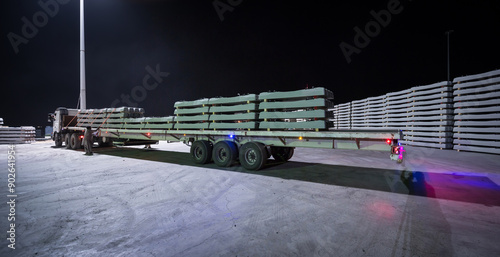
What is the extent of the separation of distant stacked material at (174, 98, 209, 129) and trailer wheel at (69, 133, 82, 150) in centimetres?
892

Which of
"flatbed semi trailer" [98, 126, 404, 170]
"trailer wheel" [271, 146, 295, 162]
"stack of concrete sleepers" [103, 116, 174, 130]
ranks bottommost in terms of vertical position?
"trailer wheel" [271, 146, 295, 162]

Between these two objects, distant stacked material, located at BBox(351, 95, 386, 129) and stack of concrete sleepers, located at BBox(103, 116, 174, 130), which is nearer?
stack of concrete sleepers, located at BBox(103, 116, 174, 130)

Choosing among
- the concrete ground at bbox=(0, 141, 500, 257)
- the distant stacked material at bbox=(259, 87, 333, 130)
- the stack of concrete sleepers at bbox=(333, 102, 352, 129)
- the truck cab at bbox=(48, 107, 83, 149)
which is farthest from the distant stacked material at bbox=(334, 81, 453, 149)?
the truck cab at bbox=(48, 107, 83, 149)

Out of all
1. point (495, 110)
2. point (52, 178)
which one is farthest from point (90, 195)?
point (495, 110)

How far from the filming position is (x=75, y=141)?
45.6ft

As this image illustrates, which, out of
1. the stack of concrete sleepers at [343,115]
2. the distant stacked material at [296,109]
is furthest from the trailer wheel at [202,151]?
the stack of concrete sleepers at [343,115]

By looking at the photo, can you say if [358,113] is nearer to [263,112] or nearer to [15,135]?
[263,112]

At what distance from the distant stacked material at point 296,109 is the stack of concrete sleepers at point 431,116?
1114cm

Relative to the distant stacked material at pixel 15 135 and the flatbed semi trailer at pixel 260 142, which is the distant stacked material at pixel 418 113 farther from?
the distant stacked material at pixel 15 135

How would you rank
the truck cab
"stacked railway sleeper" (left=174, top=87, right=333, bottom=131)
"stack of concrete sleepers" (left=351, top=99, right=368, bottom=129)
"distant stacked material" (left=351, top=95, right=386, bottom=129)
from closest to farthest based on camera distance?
"stacked railway sleeper" (left=174, top=87, right=333, bottom=131) < the truck cab < "distant stacked material" (left=351, top=95, right=386, bottom=129) < "stack of concrete sleepers" (left=351, top=99, right=368, bottom=129)

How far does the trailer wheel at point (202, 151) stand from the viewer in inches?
325

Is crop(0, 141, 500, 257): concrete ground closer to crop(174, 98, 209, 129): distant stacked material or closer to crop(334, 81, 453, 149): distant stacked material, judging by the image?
crop(174, 98, 209, 129): distant stacked material

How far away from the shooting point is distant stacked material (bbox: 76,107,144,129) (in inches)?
459

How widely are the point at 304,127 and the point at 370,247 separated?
362 centimetres
